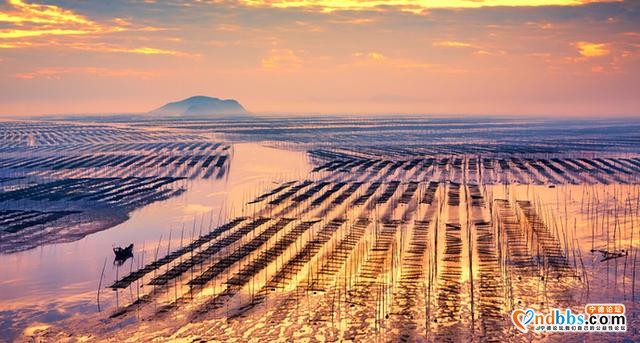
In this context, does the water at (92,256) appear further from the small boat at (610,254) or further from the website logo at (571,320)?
the small boat at (610,254)

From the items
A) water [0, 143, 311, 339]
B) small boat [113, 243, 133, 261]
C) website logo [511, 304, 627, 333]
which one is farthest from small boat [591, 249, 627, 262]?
small boat [113, 243, 133, 261]

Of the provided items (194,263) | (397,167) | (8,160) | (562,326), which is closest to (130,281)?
(194,263)

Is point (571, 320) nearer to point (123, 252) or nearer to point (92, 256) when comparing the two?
point (123, 252)

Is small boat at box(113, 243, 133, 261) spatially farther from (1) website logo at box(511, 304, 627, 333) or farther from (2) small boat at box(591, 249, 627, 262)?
(2) small boat at box(591, 249, 627, 262)

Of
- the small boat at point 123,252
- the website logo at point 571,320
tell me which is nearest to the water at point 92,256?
the small boat at point 123,252

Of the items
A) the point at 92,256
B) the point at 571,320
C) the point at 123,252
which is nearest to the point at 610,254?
the point at 571,320

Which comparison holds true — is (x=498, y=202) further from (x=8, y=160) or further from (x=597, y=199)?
(x=8, y=160)
